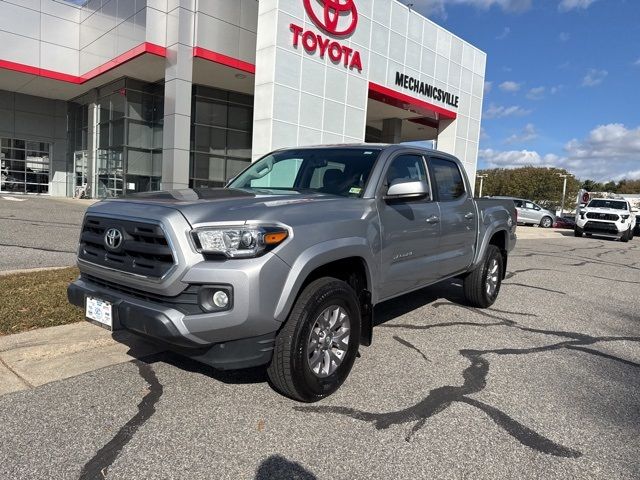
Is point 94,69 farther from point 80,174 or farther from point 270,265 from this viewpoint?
point 270,265

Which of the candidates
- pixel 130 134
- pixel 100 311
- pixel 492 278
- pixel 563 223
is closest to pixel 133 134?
pixel 130 134

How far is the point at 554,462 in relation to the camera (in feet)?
9.15

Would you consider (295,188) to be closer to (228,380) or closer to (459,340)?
(228,380)

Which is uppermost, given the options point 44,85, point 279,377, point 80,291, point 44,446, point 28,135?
point 44,85

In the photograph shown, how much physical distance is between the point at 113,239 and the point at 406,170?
267 centimetres

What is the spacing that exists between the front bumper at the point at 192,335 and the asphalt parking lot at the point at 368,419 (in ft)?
1.47

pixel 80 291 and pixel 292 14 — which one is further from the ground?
pixel 292 14

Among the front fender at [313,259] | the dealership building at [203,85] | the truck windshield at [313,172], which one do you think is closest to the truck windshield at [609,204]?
the dealership building at [203,85]

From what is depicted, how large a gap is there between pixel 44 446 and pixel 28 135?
95.8 ft

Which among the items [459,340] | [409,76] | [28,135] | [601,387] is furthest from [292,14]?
[28,135]

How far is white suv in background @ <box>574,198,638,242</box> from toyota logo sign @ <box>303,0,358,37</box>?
14.0m

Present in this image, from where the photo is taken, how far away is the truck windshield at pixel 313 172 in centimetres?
418

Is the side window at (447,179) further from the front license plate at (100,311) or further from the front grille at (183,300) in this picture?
the front license plate at (100,311)

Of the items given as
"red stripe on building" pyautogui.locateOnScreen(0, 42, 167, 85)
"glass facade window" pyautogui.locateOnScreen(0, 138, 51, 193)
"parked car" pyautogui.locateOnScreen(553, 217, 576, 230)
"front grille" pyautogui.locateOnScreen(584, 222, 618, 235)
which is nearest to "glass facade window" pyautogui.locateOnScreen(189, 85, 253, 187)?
"red stripe on building" pyautogui.locateOnScreen(0, 42, 167, 85)
